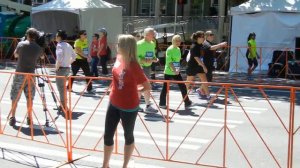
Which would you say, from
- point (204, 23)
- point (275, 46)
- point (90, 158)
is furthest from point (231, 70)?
point (90, 158)

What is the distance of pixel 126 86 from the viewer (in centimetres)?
540

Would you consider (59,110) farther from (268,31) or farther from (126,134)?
(268,31)

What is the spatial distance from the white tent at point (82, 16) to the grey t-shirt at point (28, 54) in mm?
12663

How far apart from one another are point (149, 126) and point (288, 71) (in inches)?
382

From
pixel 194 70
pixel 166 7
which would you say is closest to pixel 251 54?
pixel 194 70

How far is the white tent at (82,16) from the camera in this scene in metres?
21.2

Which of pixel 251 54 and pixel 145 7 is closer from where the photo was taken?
pixel 251 54

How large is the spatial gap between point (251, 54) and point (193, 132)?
9600 mm

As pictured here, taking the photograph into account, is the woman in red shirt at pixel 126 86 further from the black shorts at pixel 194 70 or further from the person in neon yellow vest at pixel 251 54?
the person in neon yellow vest at pixel 251 54

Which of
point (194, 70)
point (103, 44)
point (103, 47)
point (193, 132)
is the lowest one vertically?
point (193, 132)

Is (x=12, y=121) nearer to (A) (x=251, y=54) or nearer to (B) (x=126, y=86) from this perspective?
(B) (x=126, y=86)

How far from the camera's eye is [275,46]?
19.0 m

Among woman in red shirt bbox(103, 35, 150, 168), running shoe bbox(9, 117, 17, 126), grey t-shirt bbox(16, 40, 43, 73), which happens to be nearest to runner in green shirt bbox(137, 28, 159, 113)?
grey t-shirt bbox(16, 40, 43, 73)

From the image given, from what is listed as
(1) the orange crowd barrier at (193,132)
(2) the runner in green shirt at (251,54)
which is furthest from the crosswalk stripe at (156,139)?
(2) the runner in green shirt at (251,54)
